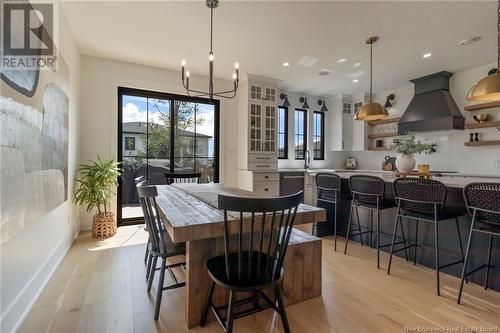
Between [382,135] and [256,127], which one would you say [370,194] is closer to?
[256,127]

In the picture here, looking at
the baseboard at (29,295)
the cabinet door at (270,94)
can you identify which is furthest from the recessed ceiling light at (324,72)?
the baseboard at (29,295)

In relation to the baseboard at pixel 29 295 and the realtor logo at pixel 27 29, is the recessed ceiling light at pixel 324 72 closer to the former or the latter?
Result: the realtor logo at pixel 27 29

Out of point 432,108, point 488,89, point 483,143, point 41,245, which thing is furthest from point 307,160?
point 41,245

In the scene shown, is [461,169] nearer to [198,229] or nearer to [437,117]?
[437,117]

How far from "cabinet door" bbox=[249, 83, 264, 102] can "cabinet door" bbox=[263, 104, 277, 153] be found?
21 centimetres

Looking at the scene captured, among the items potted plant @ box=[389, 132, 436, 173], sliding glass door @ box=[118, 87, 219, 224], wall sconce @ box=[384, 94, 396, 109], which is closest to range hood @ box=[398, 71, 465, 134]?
wall sconce @ box=[384, 94, 396, 109]

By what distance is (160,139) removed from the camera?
4.43m

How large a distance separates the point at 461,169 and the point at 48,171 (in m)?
5.91

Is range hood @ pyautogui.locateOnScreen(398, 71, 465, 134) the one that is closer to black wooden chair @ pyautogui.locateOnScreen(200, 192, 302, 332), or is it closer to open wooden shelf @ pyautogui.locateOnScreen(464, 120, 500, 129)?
open wooden shelf @ pyautogui.locateOnScreen(464, 120, 500, 129)

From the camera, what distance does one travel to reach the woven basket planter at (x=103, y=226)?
A: 11.3ft

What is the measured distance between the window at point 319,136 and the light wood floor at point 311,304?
3.77 m

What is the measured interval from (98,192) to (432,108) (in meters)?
5.54

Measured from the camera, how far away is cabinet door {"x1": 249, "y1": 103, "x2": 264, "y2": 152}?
15.5 ft

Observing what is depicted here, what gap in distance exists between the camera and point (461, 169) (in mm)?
4387
